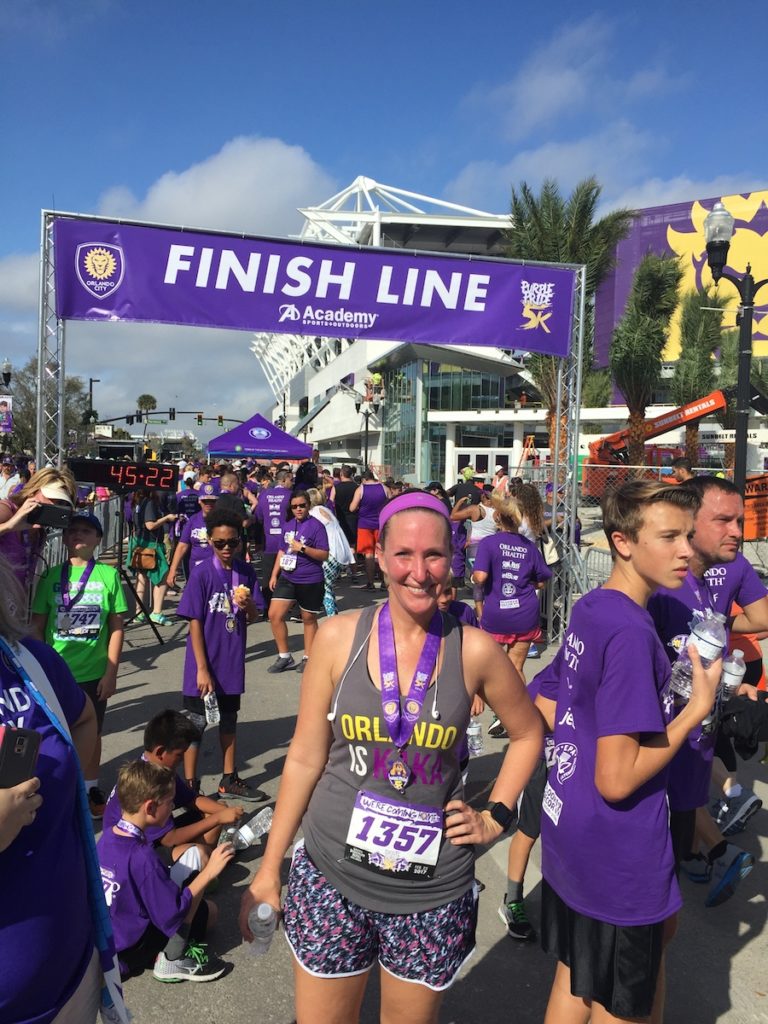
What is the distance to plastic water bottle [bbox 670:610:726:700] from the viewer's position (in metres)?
2.13

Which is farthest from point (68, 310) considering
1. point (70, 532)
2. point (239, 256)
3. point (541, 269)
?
point (541, 269)

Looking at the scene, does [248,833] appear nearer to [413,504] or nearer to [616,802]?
[616,802]

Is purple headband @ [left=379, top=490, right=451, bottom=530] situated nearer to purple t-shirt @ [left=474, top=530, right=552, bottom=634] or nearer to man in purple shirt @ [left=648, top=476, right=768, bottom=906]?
man in purple shirt @ [left=648, top=476, right=768, bottom=906]

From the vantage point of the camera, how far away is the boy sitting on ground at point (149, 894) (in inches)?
111

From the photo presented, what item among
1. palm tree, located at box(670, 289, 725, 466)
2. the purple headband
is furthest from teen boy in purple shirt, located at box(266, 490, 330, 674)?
palm tree, located at box(670, 289, 725, 466)

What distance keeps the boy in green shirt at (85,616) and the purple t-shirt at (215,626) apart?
43 centimetres

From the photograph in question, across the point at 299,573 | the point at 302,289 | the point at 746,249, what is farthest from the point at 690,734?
the point at 746,249

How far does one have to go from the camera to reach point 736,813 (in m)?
4.04

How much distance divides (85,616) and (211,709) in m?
0.98

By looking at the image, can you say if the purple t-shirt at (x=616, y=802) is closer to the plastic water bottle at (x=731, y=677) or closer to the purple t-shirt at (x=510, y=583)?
the plastic water bottle at (x=731, y=677)

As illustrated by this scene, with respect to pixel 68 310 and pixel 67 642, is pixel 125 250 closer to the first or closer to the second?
pixel 68 310

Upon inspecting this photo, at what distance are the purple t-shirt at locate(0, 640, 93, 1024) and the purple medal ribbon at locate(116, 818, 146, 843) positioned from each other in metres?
1.26

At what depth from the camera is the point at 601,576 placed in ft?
32.7

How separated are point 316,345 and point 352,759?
7585cm
